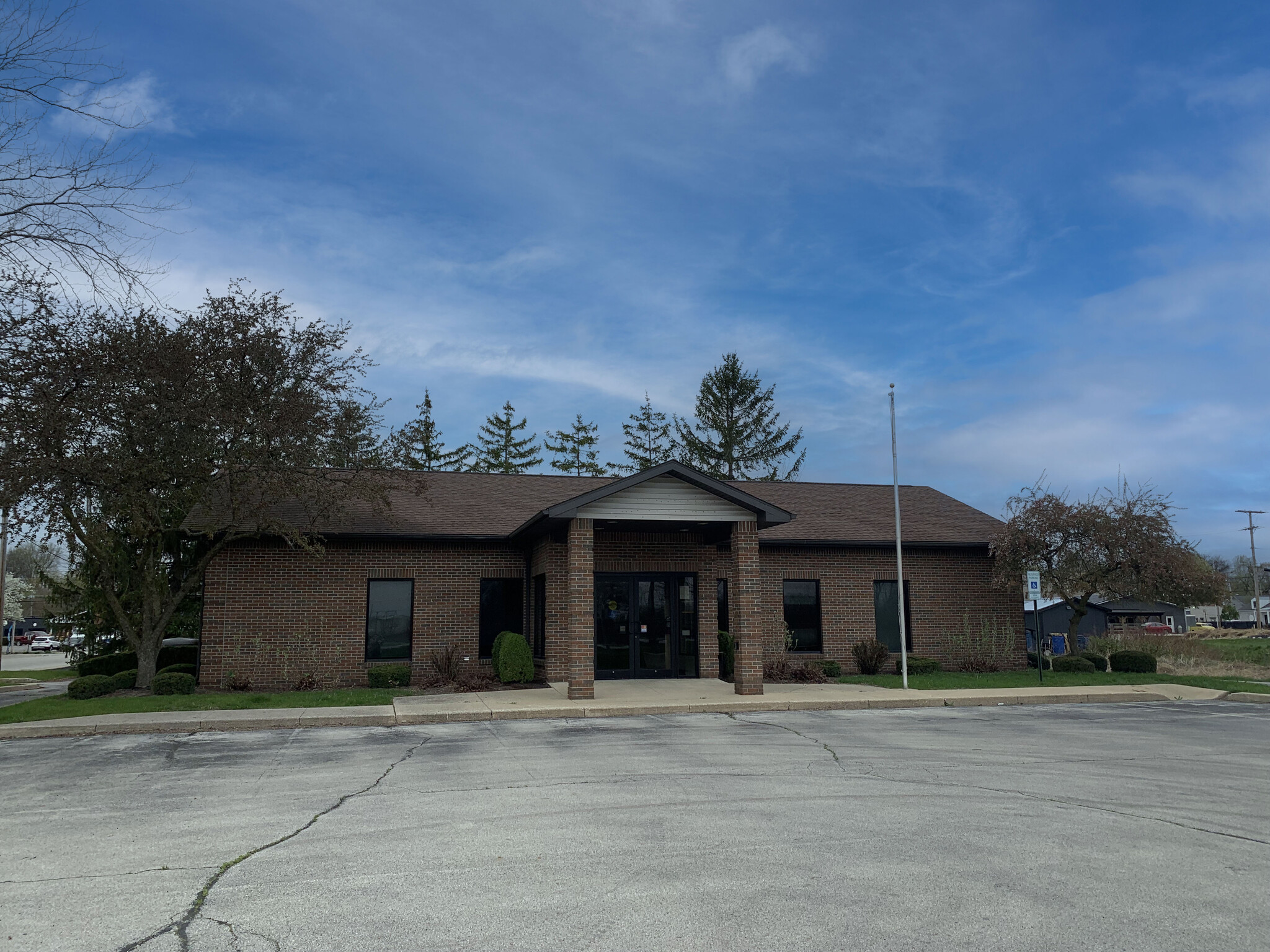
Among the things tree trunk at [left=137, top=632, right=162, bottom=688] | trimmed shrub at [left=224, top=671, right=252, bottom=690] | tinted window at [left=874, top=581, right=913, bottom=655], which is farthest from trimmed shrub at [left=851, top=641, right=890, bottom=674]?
tree trunk at [left=137, top=632, right=162, bottom=688]

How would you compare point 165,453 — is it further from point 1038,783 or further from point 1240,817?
point 1240,817

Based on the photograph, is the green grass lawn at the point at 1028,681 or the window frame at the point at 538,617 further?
the window frame at the point at 538,617

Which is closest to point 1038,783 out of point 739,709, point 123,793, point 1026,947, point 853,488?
point 1026,947

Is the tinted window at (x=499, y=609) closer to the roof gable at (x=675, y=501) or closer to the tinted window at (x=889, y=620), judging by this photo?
the roof gable at (x=675, y=501)

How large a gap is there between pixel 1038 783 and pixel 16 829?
9.48m

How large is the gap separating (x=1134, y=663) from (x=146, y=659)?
23.1m

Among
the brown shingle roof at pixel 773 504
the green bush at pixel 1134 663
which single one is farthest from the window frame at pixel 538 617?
the green bush at pixel 1134 663

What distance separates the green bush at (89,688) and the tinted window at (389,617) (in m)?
5.03

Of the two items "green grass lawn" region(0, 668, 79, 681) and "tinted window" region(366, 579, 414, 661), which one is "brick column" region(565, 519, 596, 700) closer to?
"tinted window" region(366, 579, 414, 661)

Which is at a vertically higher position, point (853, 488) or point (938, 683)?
point (853, 488)

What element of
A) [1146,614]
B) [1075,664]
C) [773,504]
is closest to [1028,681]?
[1075,664]

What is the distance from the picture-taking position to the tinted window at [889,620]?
23.3 m

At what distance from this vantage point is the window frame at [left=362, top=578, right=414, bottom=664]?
20.2 metres

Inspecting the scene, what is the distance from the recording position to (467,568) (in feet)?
68.8
